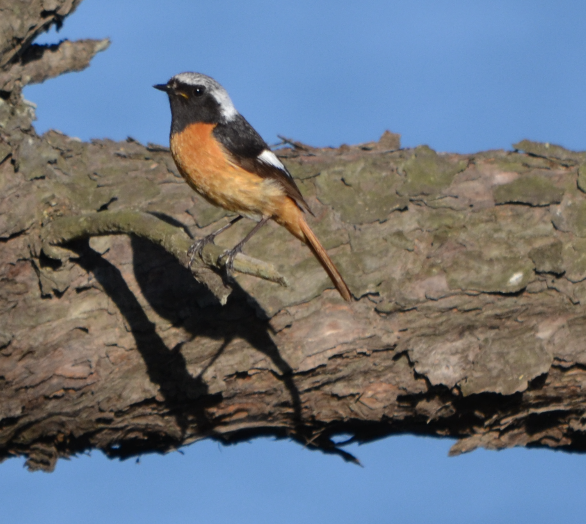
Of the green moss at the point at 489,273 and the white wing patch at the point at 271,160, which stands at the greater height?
the white wing patch at the point at 271,160

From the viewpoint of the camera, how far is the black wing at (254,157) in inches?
180

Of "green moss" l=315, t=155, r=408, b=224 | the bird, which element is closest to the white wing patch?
the bird

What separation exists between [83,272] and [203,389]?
1.09m

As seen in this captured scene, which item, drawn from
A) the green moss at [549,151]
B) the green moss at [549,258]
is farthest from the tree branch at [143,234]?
the green moss at [549,151]

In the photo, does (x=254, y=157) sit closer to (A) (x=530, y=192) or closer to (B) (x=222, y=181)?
(B) (x=222, y=181)

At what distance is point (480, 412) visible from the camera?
4.62m

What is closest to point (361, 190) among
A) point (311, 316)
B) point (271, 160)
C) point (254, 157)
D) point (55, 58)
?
point (271, 160)

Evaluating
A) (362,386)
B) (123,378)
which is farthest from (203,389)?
(362,386)

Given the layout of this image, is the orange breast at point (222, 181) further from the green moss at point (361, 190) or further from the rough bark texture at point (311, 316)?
the green moss at point (361, 190)

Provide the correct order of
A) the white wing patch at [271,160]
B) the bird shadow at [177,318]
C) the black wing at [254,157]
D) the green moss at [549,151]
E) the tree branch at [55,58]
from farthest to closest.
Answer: the tree branch at [55,58] → the green moss at [549,151] → the white wing patch at [271,160] → the black wing at [254,157] → the bird shadow at [177,318]

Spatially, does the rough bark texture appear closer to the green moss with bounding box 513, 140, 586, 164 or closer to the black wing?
the green moss with bounding box 513, 140, 586, 164

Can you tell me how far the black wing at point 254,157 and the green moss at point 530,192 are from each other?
1355 millimetres

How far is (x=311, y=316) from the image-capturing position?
452 centimetres

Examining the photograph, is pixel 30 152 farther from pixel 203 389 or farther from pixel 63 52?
pixel 203 389
